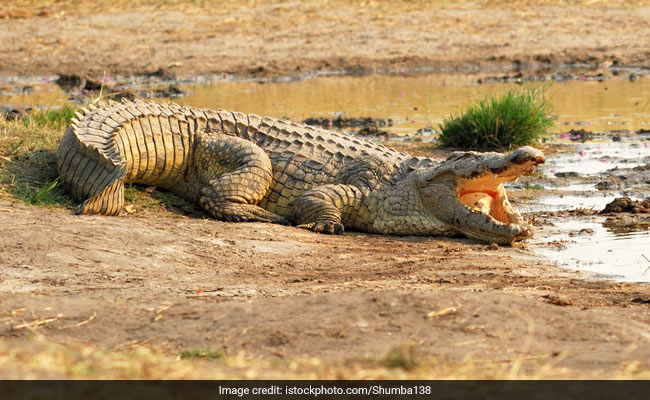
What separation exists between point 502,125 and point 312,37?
844cm

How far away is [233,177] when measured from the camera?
7.37 meters

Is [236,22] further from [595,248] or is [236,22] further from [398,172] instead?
[595,248]

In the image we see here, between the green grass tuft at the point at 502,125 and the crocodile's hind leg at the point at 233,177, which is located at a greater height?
Result: the green grass tuft at the point at 502,125

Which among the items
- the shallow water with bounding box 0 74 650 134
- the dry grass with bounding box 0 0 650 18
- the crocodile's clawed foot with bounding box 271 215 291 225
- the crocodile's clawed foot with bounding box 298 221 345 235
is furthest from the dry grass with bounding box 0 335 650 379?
the dry grass with bounding box 0 0 650 18

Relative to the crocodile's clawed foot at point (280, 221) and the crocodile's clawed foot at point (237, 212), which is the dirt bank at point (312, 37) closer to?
the crocodile's clawed foot at point (237, 212)

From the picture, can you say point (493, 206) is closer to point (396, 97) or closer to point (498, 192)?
point (498, 192)

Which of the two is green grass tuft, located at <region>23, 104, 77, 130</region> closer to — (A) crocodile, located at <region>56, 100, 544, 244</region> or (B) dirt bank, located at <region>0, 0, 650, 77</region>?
(A) crocodile, located at <region>56, 100, 544, 244</region>

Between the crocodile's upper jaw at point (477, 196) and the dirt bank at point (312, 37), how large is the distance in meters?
9.91

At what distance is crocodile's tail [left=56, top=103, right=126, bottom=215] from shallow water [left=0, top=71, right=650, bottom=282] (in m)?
2.95

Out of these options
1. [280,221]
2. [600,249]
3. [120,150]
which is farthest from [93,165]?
[600,249]
